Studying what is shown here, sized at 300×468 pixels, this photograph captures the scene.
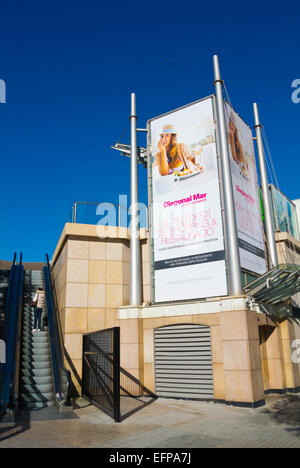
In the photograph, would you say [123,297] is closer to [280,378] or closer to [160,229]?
[160,229]

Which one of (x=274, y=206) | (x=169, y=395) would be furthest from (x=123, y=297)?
(x=274, y=206)

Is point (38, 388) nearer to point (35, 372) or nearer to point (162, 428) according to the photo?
point (35, 372)

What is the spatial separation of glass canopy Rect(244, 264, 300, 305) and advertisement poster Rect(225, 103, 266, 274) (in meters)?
1.22

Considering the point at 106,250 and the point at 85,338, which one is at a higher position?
the point at 106,250

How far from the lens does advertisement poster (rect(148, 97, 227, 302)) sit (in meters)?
14.6

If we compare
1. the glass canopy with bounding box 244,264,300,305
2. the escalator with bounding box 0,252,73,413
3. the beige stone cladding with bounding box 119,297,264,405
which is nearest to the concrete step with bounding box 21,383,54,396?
the escalator with bounding box 0,252,73,413

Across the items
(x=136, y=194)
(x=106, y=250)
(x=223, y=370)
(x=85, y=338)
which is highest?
(x=136, y=194)

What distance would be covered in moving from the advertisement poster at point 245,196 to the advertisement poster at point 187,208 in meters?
1.04

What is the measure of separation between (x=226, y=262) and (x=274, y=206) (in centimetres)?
706

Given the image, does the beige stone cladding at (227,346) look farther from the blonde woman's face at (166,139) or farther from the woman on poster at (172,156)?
the blonde woman's face at (166,139)

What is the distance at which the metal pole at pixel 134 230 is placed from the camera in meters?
16.2

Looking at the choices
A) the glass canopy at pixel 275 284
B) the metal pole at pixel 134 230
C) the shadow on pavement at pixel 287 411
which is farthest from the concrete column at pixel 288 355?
the metal pole at pixel 134 230

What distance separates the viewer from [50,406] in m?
12.0

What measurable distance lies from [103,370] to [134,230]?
6.66 meters
